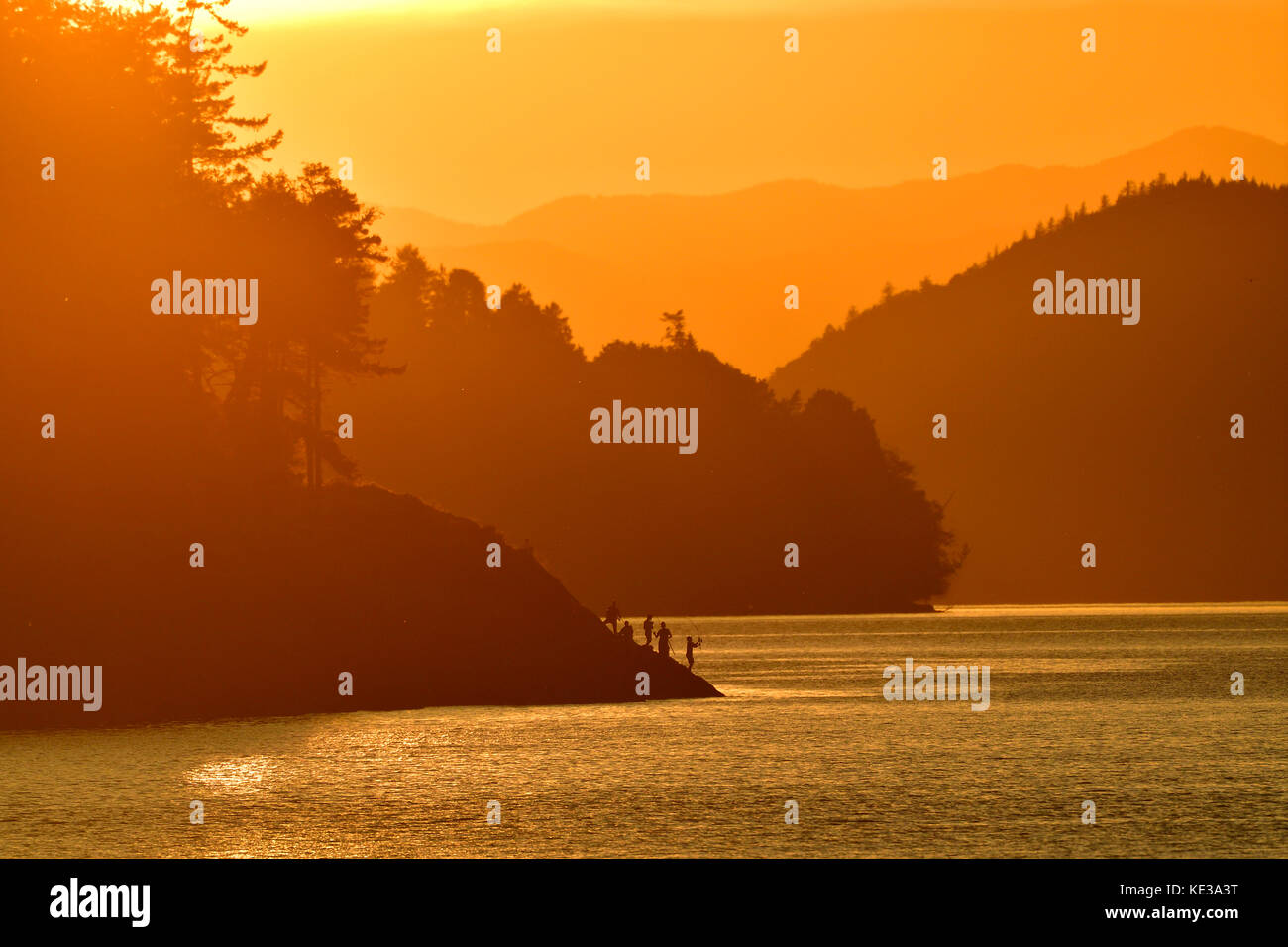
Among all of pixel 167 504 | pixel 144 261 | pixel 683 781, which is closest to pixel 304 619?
pixel 167 504

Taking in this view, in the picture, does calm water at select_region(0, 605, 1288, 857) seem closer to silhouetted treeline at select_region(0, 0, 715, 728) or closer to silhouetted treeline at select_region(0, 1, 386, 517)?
silhouetted treeline at select_region(0, 0, 715, 728)

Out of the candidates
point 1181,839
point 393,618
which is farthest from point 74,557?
point 1181,839

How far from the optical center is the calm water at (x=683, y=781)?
148 feet

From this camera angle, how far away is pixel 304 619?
80.2 m

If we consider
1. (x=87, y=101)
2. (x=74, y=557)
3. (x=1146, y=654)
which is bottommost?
(x=1146, y=654)

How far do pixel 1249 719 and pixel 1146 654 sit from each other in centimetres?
6882

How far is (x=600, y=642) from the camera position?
8800 cm

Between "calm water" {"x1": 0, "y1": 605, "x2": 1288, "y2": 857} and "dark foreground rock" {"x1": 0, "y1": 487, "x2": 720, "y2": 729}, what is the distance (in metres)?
2.06

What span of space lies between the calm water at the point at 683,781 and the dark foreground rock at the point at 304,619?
2060 mm

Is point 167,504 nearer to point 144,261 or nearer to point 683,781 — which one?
point 144,261

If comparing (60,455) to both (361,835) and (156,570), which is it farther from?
(361,835)

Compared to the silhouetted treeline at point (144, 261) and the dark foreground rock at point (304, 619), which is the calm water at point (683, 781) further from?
the silhouetted treeline at point (144, 261)

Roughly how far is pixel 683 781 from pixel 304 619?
1127 inches

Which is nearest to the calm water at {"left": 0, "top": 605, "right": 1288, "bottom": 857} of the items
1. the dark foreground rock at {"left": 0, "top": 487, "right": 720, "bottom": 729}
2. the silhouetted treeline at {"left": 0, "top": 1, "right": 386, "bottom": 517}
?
the dark foreground rock at {"left": 0, "top": 487, "right": 720, "bottom": 729}
